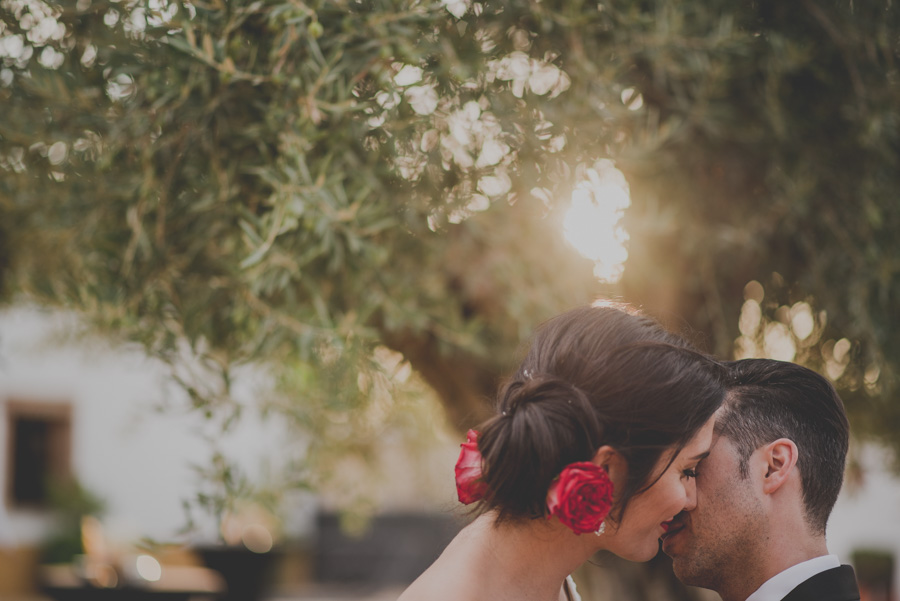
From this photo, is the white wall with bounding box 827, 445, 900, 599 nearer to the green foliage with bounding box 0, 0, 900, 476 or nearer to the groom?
the green foliage with bounding box 0, 0, 900, 476

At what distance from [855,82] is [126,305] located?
2245 mm

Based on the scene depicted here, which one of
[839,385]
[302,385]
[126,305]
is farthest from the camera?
[302,385]

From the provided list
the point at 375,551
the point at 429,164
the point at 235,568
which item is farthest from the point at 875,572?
the point at 429,164

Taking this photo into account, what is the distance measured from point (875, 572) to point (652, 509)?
1243cm

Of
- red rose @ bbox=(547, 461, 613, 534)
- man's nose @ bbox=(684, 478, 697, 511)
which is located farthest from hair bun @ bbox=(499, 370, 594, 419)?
man's nose @ bbox=(684, 478, 697, 511)

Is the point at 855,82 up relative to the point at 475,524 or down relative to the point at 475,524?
up

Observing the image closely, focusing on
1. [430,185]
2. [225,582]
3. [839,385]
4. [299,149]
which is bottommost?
[225,582]

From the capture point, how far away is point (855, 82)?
9.07ft

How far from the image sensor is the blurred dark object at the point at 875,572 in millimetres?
11641

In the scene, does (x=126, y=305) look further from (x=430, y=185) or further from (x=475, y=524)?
(x=475, y=524)

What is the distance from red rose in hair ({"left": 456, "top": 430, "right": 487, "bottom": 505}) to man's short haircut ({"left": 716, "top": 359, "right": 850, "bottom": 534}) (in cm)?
69

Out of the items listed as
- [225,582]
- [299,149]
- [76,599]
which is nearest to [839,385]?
[299,149]

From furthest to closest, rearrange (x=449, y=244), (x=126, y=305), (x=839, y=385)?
(x=839, y=385)
(x=449, y=244)
(x=126, y=305)

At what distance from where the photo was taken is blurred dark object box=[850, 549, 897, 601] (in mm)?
11641
